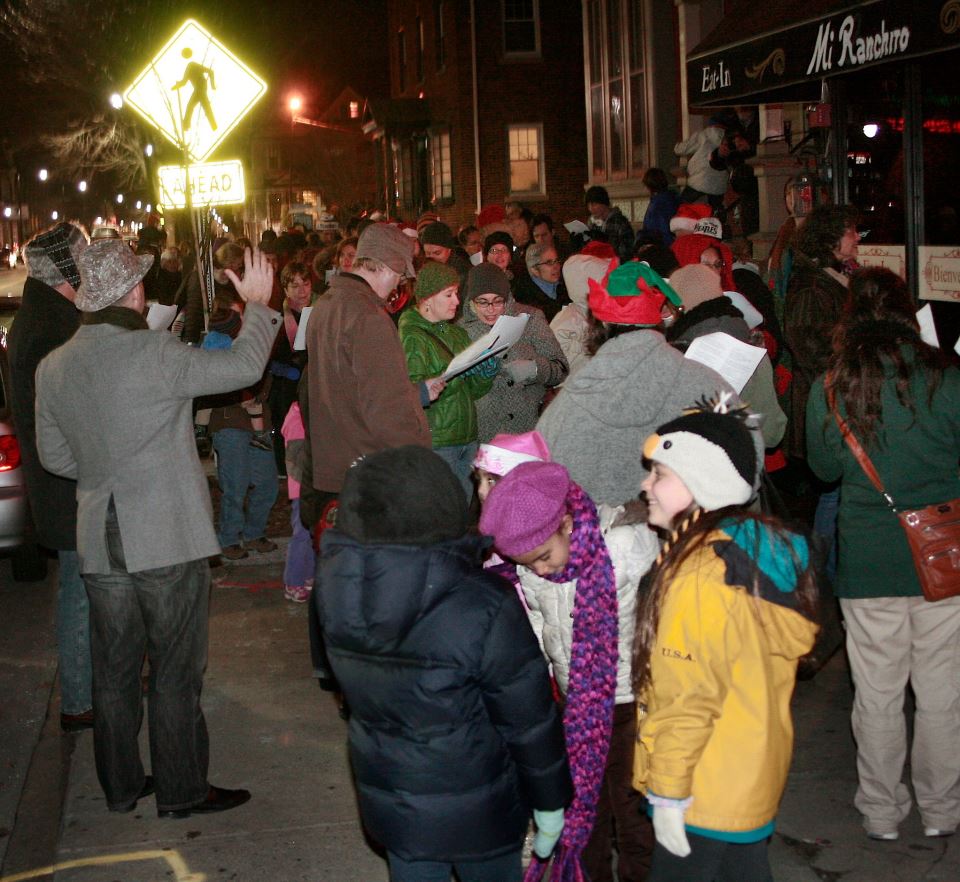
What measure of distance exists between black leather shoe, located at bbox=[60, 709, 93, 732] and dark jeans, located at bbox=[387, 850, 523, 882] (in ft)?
10.2

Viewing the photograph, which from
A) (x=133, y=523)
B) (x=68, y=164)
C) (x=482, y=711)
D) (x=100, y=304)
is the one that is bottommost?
(x=482, y=711)

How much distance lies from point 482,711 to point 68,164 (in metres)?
49.4

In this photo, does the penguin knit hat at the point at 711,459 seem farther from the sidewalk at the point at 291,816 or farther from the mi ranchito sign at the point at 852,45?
the mi ranchito sign at the point at 852,45

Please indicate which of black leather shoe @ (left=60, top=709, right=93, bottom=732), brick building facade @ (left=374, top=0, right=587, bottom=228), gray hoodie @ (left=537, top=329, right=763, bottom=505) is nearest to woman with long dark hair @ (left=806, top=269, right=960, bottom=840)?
gray hoodie @ (left=537, top=329, right=763, bottom=505)

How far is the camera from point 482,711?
3.27 metres

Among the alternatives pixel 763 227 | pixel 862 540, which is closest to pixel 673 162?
pixel 763 227

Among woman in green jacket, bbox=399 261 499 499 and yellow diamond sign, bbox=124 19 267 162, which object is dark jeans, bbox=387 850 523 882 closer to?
woman in green jacket, bbox=399 261 499 499

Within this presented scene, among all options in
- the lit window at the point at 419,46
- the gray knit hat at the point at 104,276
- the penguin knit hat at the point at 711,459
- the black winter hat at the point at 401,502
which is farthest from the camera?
the lit window at the point at 419,46

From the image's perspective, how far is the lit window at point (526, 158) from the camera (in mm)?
29844

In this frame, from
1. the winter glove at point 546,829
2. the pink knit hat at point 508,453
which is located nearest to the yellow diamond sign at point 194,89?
the pink knit hat at point 508,453

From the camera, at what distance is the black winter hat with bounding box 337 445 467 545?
124 inches

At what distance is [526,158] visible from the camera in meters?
30.0

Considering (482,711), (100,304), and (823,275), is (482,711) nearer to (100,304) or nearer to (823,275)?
(100,304)

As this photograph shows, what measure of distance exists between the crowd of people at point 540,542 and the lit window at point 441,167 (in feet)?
80.9
